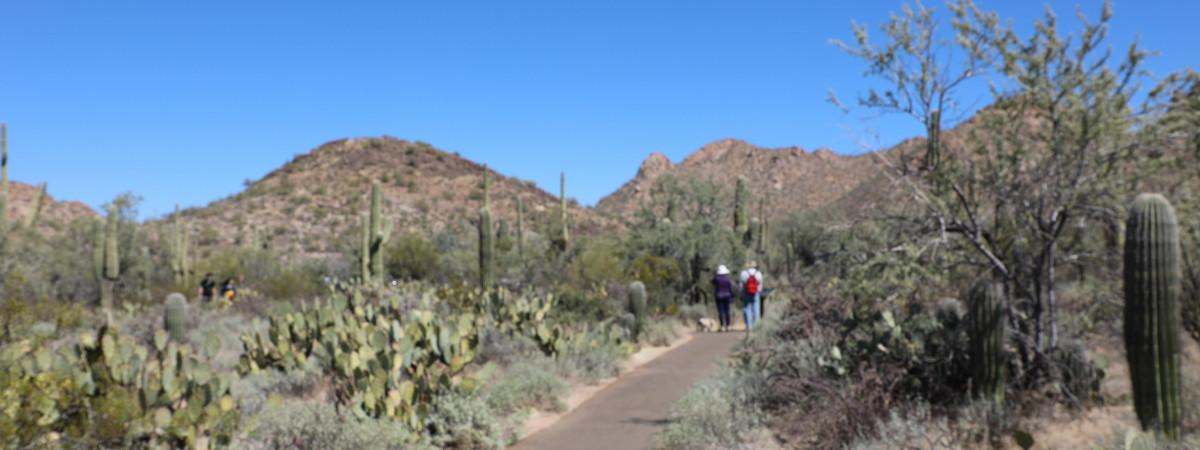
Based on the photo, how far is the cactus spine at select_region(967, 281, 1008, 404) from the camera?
630cm

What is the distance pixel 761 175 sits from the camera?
71.3 m

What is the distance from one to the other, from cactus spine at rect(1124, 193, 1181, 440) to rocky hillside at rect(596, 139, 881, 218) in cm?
5140

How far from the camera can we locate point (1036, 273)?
694cm

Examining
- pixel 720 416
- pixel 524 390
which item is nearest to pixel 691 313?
pixel 524 390

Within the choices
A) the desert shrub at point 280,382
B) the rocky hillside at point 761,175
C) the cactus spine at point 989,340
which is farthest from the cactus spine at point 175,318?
the rocky hillside at point 761,175

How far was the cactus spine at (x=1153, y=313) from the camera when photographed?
565 cm

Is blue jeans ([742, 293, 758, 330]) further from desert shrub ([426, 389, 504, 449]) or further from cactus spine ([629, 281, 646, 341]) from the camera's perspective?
desert shrub ([426, 389, 504, 449])

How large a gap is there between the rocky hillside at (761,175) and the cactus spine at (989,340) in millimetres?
51107

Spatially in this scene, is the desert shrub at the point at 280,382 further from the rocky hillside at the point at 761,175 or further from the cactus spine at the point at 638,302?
the rocky hillside at the point at 761,175

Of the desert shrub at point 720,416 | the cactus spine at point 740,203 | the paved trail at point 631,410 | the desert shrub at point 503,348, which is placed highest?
the cactus spine at point 740,203

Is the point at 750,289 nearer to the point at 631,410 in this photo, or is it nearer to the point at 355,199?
the point at 631,410

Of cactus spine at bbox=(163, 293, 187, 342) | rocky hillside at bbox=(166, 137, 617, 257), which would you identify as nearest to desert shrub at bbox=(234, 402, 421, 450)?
cactus spine at bbox=(163, 293, 187, 342)

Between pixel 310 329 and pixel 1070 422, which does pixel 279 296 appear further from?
pixel 1070 422

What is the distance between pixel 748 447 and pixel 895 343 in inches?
82.7
